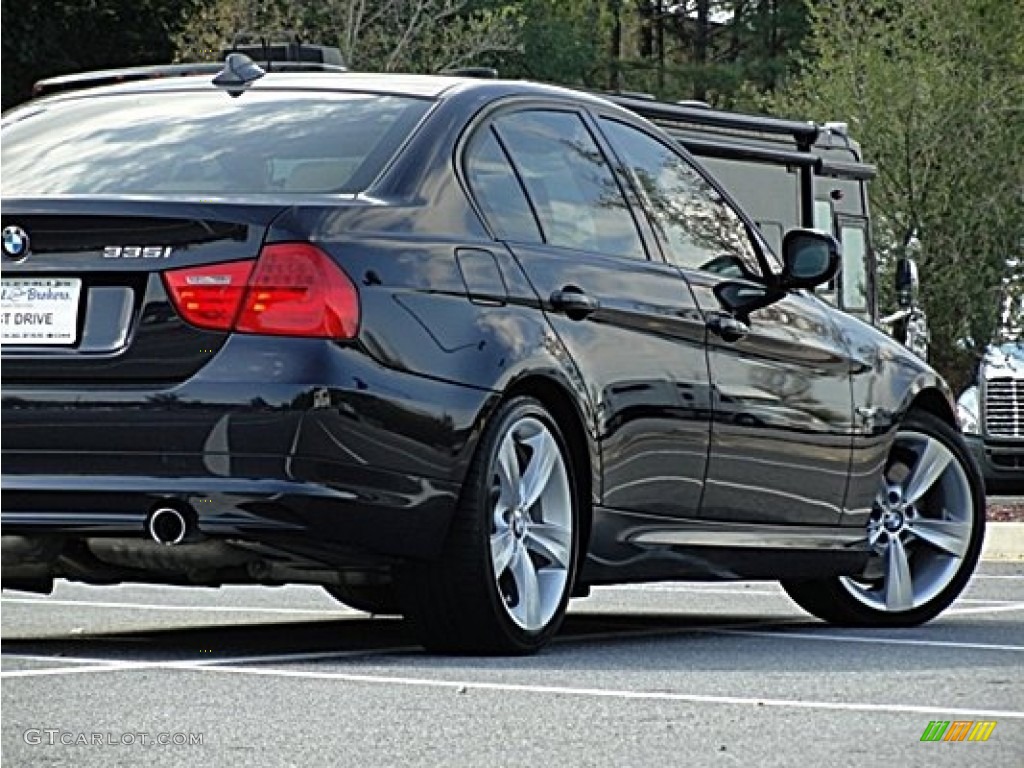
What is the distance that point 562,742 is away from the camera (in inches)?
230

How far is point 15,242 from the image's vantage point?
745cm

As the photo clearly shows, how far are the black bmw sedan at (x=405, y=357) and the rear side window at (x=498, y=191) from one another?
11mm

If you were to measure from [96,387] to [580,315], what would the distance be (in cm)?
146

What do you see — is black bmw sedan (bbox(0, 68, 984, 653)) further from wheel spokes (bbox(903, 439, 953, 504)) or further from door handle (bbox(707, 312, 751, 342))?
wheel spokes (bbox(903, 439, 953, 504))

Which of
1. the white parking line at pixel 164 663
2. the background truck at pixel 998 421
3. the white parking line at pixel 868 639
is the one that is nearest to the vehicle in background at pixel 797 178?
the background truck at pixel 998 421

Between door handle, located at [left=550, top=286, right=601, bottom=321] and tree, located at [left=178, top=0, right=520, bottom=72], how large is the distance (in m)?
25.9

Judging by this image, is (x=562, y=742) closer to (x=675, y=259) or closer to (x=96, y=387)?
(x=96, y=387)

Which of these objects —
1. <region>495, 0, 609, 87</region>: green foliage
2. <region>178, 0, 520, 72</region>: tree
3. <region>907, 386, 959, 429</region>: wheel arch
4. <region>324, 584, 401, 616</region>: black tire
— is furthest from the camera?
<region>495, 0, 609, 87</region>: green foliage

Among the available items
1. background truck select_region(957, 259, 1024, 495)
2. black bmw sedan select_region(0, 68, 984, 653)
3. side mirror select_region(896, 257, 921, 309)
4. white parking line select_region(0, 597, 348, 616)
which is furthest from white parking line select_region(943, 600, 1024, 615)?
side mirror select_region(896, 257, 921, 309)

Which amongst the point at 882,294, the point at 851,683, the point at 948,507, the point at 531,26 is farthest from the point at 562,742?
the point at 531,26

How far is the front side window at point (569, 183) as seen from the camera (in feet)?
27.4

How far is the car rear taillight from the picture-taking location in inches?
287

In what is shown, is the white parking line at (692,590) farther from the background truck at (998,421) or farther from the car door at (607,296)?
the background truck at (998,421)

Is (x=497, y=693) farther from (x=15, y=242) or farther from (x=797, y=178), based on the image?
(x=797, y=178)
